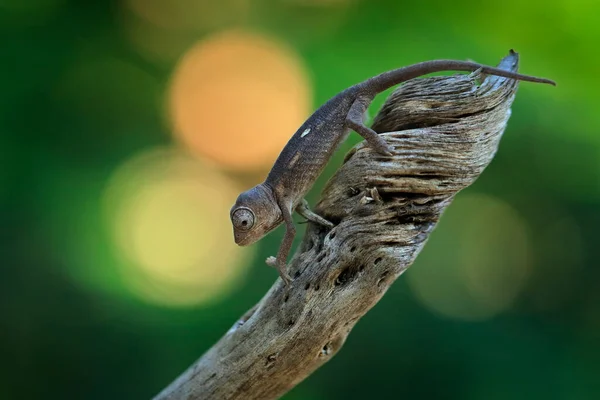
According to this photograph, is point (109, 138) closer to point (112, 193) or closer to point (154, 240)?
point (112, 193)

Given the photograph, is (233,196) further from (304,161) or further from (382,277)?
(382,277)

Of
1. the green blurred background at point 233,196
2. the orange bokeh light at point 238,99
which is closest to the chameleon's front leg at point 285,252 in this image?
the green blurred background at point 233,196

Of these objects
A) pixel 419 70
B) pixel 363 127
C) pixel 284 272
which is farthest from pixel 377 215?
pixel 419 70

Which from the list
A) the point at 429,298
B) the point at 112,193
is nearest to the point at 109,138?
the point at 112,193

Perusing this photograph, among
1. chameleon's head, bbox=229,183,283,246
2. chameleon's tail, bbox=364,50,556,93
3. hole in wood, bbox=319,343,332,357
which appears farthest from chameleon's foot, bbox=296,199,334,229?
chameleon's tail, bbox=364,50,556,93

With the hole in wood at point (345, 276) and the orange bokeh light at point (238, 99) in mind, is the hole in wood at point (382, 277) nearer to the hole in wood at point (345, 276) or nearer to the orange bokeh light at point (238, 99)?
the hole in wood at point (345, 276)

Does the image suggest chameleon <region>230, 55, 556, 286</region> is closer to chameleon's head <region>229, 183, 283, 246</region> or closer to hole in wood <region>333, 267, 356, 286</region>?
chameleon's head <region>229, 183, 283, 246</region>
